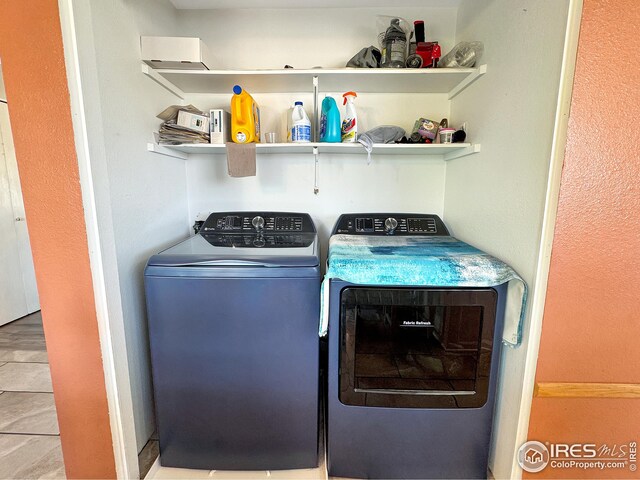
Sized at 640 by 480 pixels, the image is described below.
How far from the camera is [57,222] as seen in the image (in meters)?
1.01

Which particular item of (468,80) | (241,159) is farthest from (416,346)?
(468,80)

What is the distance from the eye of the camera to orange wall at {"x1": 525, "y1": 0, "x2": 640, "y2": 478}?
893 millimetres

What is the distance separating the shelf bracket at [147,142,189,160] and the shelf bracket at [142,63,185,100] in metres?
0.33

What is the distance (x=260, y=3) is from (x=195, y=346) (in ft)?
6.15

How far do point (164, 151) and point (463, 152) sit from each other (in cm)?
162

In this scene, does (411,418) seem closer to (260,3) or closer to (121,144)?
(121,144)

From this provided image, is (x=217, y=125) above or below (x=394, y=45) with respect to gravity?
below

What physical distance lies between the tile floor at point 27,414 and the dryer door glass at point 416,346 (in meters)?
1.50

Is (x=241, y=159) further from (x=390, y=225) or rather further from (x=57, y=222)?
(x=390, y=225)

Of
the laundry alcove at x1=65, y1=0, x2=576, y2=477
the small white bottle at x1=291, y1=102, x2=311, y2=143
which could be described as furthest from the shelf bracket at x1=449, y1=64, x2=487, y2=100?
the small white bottle at x1=291, y1=102, x2=311, y2=143

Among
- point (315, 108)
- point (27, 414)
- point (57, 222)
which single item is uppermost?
point (315, 108)

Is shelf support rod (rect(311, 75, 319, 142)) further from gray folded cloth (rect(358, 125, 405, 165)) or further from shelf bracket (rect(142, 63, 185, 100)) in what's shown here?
shelf bracket (rect(142, 63, 185, 100))

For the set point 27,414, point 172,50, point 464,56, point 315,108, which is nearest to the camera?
point 172,50

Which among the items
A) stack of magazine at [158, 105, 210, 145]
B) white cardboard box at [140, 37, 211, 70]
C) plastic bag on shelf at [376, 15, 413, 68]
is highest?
plastic bag on shelf at [376, 15, 413, 68]
